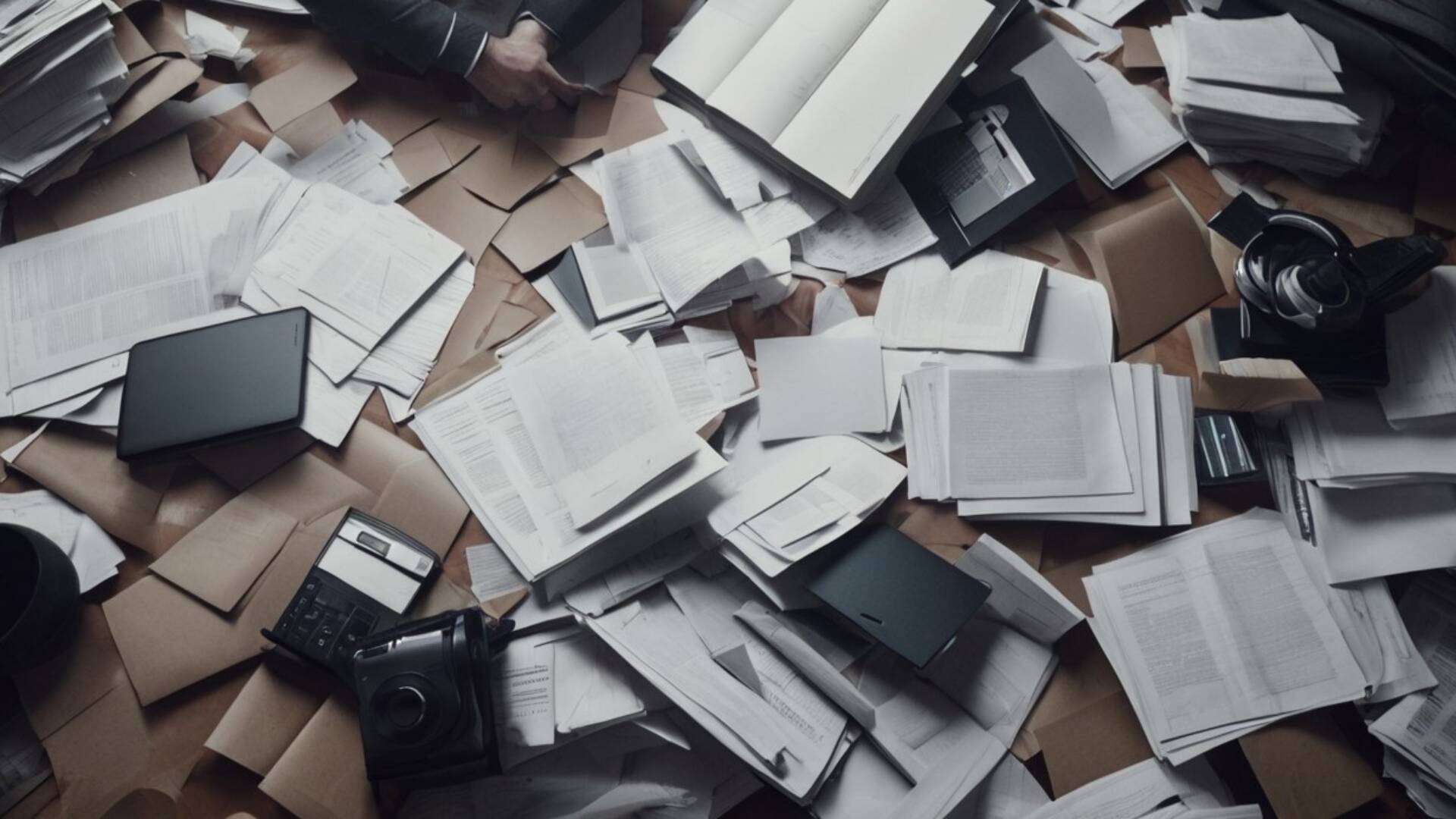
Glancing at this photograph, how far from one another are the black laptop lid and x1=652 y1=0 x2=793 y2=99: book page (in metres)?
0.76

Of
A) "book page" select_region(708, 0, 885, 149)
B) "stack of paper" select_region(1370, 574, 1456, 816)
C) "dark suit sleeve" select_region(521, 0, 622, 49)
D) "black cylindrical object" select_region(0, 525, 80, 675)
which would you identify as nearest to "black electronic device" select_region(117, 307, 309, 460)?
"black cylindrical object" select_region(0, 525, 80, 675)

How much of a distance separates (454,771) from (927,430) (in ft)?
2.47

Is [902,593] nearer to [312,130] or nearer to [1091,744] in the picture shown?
[1091,744]

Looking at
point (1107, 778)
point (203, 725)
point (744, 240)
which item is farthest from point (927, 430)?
point (203, 725)

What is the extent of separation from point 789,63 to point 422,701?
1.06 metres

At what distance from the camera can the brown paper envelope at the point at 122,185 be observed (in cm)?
142

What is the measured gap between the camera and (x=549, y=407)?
128cm

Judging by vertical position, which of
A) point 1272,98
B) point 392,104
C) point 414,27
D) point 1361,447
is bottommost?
point 1361,447

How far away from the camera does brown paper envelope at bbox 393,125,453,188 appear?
148 cm

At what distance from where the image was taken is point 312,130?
1505 mm

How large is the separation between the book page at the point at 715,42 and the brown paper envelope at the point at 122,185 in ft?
2.50

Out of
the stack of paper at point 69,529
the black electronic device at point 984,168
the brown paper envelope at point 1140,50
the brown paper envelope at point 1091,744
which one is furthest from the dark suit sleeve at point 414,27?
the brown paper envelope at point 1091,744

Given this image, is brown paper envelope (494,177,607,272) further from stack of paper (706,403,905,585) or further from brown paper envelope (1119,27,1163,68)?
brown paper envelope (1119,27,1163,68)

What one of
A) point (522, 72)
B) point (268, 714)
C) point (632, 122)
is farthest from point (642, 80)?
point (268, 714)
